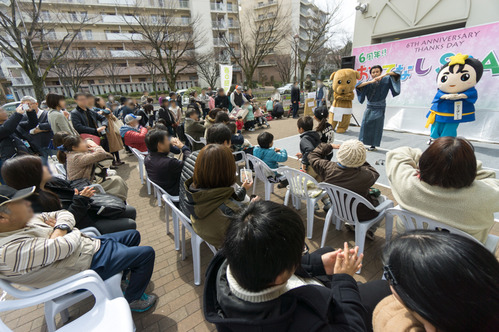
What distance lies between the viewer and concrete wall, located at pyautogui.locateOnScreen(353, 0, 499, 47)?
6.25 meters

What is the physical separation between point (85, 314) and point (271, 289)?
4.54 feet

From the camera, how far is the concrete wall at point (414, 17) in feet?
20.5

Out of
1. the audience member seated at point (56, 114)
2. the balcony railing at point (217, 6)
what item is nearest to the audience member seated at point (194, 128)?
the audience member seated at point (56, 114)

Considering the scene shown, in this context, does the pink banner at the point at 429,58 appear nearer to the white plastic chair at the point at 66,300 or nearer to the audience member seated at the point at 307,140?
the audience member seated at the point at 307,140

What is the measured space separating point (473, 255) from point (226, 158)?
141cm

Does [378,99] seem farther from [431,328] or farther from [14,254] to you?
[14,254]

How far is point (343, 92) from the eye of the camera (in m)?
6.24

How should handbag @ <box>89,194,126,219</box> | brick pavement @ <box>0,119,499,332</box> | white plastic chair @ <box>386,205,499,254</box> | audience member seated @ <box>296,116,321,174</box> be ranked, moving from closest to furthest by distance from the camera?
white plastic chair @ <box>386,205,499,254</box>, brick pavement @ <box>0,119,499,332</box>, handbag @ <box>89,194,126,219</box>, audience member seated @ <box>296,116,321,174</box>

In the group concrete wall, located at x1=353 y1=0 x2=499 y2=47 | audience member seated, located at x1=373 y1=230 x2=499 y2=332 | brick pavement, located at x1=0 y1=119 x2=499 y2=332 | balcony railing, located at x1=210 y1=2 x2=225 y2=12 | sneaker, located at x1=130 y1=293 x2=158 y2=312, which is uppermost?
balcony railing, located at x1=210 y1=2 x2=225 y2=12

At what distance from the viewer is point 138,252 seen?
186 centimetres

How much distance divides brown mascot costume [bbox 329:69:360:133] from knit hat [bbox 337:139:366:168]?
464 centimetres

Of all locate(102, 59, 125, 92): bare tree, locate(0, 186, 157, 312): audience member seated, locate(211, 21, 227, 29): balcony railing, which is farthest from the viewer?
locate(211, 21, 227, 29): balcony railing

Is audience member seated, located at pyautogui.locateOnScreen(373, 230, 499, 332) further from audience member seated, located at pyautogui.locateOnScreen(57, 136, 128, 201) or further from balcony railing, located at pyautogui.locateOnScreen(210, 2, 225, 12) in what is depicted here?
balcony railing, located at pyautogui.locateOnScreen(210, 2, 225, 12)

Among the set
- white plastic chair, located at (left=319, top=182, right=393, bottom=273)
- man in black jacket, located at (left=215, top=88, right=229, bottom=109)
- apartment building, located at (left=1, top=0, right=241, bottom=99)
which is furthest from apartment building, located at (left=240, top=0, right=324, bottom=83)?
white plastic chair, located at (left=319, top=182, right=393, bottom=273)
